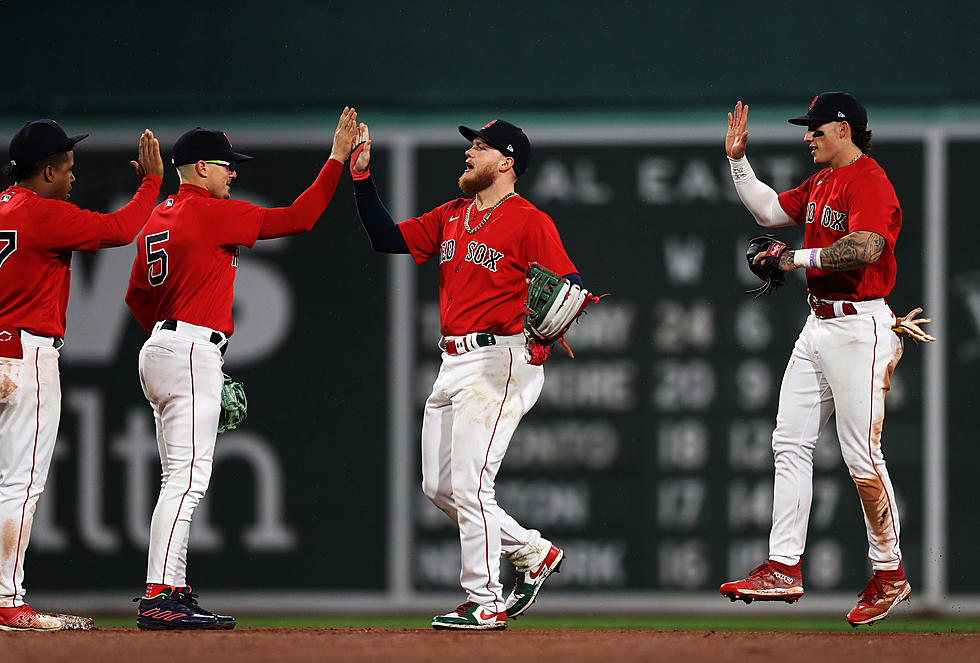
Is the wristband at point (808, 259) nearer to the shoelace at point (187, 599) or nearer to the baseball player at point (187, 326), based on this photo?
the baseball player at point (187, 326)

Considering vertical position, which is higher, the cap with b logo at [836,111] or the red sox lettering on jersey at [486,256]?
the cap with b logo at [836,111]

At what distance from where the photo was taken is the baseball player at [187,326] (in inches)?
204

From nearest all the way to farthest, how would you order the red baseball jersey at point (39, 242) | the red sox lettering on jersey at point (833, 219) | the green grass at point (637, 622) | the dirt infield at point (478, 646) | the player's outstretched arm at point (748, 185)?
the dirt infield at point (478, 646) < the red baseball jersey at point (39, 242) < the red sox lettering on jersey at point (833, 219) < the player's outstretched arm at point (748, 185) < the green grass at point (637, 622)

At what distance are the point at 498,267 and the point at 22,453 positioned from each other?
2.01m

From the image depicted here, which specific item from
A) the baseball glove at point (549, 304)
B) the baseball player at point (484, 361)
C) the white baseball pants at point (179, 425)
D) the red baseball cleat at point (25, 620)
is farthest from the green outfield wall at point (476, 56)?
the red baseball cleat at point (25, 620)

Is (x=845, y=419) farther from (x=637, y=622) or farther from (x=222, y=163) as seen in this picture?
(x=222, y=163)

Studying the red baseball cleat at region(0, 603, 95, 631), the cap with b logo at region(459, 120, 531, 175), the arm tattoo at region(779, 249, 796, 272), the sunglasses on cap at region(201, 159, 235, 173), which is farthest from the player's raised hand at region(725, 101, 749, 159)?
the red baseball cleat at region(0, 603, 95, 631)

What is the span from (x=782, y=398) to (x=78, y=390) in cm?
364

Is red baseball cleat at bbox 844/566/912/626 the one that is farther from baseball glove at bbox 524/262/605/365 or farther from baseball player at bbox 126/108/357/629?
baseball player at bbox 126/108/357/629

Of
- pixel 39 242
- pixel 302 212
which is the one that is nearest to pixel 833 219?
pixel 302 212

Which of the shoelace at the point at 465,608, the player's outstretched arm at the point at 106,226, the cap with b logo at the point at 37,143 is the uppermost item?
the cap with b logo at the point at 37,143

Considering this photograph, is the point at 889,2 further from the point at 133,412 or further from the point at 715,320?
the point at 133,412

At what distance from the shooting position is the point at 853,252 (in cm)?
510

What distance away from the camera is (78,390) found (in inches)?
271
